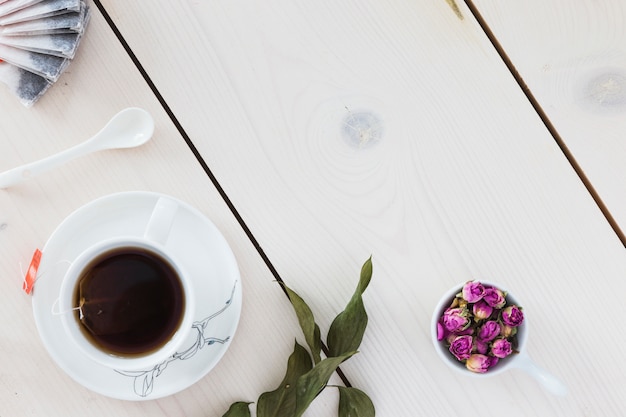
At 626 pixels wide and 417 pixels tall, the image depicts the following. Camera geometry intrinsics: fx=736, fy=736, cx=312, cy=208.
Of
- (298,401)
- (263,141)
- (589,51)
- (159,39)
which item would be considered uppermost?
(159,39)

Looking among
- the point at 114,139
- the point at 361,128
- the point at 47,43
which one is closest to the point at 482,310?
the point at 361,128

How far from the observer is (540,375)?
0.83m

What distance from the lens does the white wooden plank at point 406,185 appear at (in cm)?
89

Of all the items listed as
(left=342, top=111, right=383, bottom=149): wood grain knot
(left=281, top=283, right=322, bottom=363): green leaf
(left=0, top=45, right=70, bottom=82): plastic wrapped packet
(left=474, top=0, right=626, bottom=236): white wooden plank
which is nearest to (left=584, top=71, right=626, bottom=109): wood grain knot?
(left=474, top=0, right=626, bottom=236): white wooden plank

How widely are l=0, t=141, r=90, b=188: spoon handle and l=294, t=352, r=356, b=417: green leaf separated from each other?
1.20ft

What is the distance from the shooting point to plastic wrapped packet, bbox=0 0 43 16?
833 millimetres

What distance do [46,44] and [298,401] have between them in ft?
1.63

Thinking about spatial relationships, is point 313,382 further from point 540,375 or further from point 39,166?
point 39,166

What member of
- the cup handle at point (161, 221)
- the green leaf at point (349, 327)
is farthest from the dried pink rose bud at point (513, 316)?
the cup handle at point (161, 221)

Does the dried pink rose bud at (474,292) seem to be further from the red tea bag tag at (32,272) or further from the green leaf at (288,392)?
the red tea bag tag at (32,272)

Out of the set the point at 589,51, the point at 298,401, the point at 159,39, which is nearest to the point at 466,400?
the point at 298,401

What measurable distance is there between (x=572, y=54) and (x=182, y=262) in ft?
1.75

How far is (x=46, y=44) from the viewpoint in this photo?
0.85 metres

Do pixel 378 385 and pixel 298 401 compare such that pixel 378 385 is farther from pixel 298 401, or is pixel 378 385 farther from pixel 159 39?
pixel 159 39
